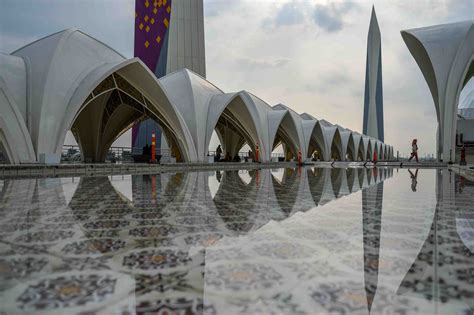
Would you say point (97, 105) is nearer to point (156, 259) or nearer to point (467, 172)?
point (467, 172)

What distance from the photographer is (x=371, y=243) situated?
284 centimetres

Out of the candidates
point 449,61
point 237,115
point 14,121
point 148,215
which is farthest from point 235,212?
point 449,61

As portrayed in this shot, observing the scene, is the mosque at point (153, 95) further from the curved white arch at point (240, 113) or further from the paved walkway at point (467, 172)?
the paved walkway at point (467, 172)

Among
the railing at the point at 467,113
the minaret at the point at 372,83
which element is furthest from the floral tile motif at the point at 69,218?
the minaret at the point at 372,83

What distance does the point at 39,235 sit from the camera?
3029 mm

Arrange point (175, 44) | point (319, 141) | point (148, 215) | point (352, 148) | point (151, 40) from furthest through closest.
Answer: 1. point (352, 148)
2. point (151, 40)
3. point (319, 141)
4. point (175, 44)
5. point (148, 215)

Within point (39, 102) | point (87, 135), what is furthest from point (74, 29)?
point (87, 135)

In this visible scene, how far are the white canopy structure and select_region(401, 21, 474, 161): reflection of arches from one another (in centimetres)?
1233

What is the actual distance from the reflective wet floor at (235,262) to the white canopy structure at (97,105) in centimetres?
1174

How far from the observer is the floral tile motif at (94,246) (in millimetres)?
2547

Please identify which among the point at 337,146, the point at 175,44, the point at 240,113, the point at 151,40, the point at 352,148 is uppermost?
the point at 151,40

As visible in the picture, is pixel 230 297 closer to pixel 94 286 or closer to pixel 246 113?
pixel 94 286

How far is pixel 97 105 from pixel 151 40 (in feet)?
79.0

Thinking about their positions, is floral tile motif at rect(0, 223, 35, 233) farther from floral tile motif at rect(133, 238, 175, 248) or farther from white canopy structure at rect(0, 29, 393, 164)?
white canopy structure at rect(0, 29, 393, 164)
